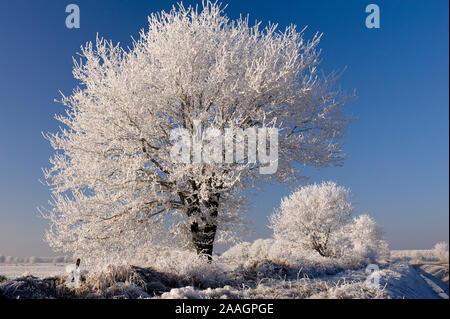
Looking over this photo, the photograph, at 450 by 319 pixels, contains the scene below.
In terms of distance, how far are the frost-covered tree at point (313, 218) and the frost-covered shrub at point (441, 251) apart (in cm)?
6390

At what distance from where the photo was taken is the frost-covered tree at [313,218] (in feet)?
85.5

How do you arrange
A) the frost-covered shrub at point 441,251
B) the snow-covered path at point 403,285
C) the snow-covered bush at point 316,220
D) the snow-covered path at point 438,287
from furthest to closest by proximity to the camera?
the frost-covered shrub at point 441,251 → the snow-covered bush at point 316,220 → the snow-covered path at point 438,287 → the snow-covered path at point 403,285

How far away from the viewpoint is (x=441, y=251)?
78.9 metres

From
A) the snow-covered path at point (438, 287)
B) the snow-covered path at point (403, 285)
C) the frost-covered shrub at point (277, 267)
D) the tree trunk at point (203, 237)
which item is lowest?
the snow-covered path at point (438, 287)

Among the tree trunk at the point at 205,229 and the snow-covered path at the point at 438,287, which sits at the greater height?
the tree trunk at the point at 205,229

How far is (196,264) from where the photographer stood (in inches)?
342

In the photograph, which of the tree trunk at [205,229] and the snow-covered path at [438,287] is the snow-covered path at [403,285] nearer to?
the snow-covered path at [438,287]

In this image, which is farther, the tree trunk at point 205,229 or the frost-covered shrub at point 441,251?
the frost-covered shrub at point 441,251

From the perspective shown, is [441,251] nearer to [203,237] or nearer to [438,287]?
[438,287]

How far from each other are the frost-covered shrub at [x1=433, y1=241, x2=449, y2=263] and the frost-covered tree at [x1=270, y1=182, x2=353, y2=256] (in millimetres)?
63899

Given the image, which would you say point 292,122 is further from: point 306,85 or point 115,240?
point 115,240

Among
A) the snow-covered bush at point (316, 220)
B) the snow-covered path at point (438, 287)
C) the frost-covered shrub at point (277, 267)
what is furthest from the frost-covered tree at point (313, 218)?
the frost-covered shrub at point (277, 267)
